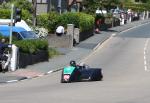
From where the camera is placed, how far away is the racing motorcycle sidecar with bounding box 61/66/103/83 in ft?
87.1

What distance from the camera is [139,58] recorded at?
140ft

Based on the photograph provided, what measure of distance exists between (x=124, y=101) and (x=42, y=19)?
111 feet

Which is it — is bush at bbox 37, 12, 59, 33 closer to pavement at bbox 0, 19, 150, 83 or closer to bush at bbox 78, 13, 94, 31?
pavement at bbox 0, 19, 150, 83

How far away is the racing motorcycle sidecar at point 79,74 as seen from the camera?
26547 millimetres

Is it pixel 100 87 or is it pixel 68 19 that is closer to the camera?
pixel 100 87

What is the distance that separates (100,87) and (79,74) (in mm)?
2914

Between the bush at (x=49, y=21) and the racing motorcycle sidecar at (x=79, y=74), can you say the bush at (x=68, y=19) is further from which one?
the racing motorcycle sidecar at (x=79, y=74)

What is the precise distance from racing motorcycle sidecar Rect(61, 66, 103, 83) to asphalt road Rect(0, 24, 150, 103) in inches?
16.0

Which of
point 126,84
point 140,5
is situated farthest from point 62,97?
point 140,5

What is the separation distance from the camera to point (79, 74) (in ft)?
→ 88.0

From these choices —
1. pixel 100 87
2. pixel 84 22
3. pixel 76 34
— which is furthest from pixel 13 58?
pixel 84 22

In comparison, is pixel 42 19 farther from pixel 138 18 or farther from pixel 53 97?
pixel 138 18

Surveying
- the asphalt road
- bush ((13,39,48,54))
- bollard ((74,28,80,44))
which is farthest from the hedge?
bush ((13,39,48,54))

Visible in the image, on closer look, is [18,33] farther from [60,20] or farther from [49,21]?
[60,20]
